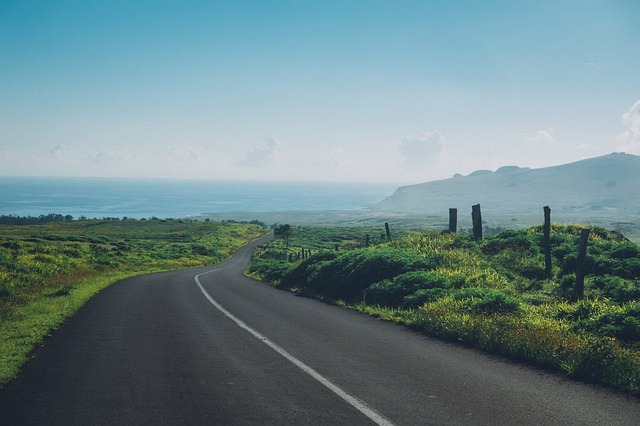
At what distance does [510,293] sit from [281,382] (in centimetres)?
1052

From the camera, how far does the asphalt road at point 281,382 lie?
593 cm

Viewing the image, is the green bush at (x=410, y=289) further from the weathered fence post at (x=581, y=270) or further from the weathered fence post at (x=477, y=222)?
the weathered fence post at (x=477, y=222)

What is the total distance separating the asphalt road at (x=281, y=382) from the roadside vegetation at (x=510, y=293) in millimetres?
676

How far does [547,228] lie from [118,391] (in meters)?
16.3

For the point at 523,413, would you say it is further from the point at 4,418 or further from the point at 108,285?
the point at 108,285

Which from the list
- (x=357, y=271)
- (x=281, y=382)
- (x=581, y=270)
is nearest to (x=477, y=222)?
(x=357, y=271)

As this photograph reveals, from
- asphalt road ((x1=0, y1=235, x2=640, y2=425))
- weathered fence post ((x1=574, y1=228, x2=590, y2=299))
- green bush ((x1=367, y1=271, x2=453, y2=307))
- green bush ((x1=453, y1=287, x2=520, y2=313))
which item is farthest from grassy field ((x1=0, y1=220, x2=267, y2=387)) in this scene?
weathered fence post ((x1=574, y1=228, x2=590, y2=299))

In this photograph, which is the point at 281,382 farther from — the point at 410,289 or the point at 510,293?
the point at 510,293

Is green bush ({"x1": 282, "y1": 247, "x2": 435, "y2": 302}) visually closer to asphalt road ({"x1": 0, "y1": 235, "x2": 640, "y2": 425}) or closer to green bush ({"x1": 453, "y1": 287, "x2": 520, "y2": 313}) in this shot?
green bush ({"x1": 453, "y1": 287, "x2": 520, "y2": 313})

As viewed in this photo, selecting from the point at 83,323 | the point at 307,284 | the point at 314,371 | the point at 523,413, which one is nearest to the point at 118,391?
the point at 314,371

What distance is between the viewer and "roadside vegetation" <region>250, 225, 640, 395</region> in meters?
8.75

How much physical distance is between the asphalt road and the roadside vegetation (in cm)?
68

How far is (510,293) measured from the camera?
15.4 metres

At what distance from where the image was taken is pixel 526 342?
9156 millimetres
